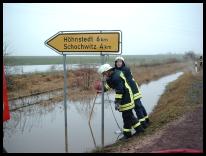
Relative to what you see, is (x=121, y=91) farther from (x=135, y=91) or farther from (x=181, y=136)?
(x=181, y=136)

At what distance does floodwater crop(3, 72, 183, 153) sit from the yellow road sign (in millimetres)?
2669

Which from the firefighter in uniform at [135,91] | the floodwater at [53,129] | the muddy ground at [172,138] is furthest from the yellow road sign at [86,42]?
the floodwater at [53,129]

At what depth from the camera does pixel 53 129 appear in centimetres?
1140

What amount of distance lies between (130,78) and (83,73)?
15.0 meters

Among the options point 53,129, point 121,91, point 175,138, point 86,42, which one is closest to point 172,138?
point 175,138

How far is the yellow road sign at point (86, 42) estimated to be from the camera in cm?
822

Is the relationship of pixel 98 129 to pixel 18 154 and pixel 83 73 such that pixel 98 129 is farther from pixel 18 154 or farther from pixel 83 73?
pixel 83 73

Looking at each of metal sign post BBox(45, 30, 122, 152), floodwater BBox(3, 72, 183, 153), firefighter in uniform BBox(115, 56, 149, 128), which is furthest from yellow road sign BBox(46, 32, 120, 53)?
floodwater BBox(3, 72, 183, 153)

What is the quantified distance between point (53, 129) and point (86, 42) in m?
4.21

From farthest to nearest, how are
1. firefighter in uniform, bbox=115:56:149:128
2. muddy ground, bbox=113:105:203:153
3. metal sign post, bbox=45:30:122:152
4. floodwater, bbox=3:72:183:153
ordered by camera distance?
firefighter in uniform, bbox=115:56:149:128, floodwater, bbox=3:72:183:153, metal sign post, bbox=45:30:122:152, muddy ground, bbox=113:105:203:153

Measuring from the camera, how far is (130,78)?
31.8 ft

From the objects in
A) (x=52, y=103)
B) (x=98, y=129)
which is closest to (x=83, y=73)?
(x=52, y=103)

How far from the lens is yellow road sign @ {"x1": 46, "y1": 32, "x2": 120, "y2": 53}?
8219 mm

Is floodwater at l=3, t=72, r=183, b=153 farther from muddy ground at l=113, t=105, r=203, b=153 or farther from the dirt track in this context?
the dirt track
